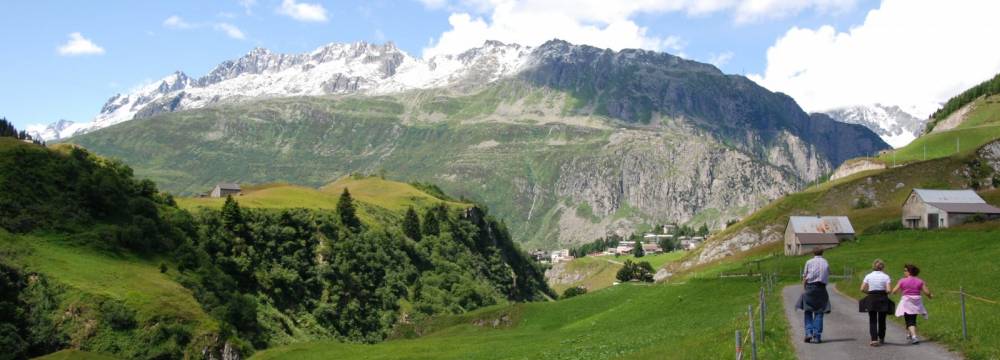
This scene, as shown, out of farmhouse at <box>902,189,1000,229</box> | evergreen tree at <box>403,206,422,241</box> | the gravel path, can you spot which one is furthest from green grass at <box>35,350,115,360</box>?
evergreen tree at <box>403,206,422,241</box>

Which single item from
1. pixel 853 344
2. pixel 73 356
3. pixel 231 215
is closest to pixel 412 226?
pixel 231 215

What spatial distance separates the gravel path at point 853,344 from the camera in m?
26.2

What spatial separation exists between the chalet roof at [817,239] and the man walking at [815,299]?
279 feet

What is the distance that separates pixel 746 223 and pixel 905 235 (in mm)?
59910

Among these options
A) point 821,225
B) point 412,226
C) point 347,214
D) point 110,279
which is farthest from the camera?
point 412,226

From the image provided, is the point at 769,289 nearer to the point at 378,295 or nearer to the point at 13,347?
the point at 13,347

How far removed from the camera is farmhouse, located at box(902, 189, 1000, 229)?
104 m

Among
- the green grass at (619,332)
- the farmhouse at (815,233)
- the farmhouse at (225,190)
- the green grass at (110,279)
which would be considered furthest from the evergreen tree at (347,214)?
the farmhouse at (815,233)

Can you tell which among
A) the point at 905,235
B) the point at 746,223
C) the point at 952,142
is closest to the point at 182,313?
the point at 905,235

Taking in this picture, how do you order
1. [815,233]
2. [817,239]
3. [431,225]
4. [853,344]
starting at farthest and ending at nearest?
[431,225] → [815,233] → [817,239] → [853,344]

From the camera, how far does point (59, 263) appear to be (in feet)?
308

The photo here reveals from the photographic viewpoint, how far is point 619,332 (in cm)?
5662

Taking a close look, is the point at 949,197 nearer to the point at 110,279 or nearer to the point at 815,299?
the point at 815,299

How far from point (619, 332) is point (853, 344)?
2838 centimetres
